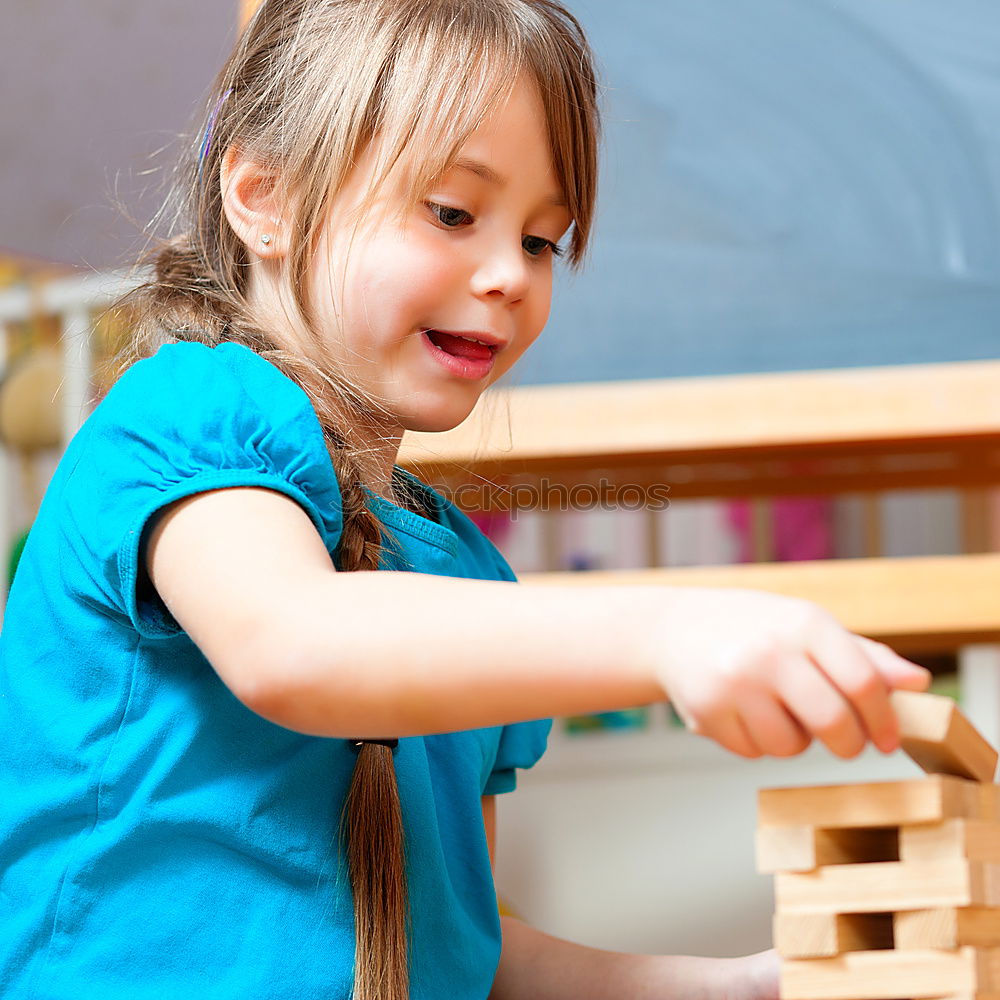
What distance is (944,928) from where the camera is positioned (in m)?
0.37

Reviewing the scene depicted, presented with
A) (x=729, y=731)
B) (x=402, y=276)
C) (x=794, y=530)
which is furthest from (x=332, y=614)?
(x=794, y=530)

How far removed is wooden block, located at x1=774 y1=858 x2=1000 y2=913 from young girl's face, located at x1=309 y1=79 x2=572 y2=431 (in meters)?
0.34

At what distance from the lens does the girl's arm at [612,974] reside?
24.8 inches

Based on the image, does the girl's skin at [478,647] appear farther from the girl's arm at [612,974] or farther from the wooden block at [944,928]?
the girl's arm at [612,974]

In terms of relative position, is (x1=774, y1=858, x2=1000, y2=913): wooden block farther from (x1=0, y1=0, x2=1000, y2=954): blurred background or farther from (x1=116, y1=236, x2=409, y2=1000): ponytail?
(x1=0, y1=0, x2=1000, y2=954): blurred background

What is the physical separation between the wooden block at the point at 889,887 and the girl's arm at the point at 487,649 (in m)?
0.04

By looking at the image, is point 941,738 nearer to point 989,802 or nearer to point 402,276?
point 989,802

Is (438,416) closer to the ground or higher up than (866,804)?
higher up

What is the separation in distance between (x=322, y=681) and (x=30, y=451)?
54.1 inches

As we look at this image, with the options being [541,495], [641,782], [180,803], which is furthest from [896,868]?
[541,495]

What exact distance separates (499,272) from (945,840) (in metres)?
0.36

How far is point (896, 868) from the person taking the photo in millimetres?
372

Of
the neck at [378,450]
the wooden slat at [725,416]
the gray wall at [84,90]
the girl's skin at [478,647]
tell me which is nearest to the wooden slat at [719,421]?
the wooden slat at [725,416]

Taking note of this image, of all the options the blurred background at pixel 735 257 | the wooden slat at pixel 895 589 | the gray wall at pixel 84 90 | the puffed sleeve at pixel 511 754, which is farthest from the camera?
the gray wall at pixel 84 90
